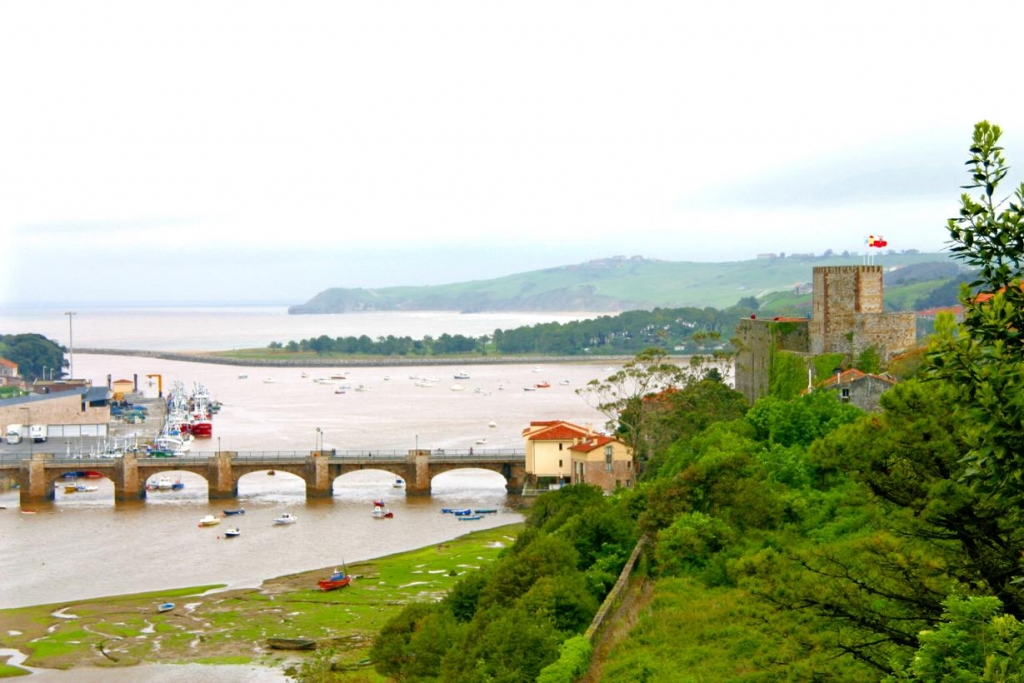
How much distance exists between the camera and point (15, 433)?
70.6 metres

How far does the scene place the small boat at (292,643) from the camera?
32625 millimetres

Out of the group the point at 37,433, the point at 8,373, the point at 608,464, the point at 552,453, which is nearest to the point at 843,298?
the point at 608,464

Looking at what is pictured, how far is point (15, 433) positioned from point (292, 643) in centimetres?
4478

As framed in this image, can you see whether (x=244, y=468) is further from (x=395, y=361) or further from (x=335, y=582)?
(x=395, y=361)

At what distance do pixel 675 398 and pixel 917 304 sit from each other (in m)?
123

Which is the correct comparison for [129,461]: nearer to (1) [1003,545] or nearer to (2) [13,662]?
(2) [13,662]

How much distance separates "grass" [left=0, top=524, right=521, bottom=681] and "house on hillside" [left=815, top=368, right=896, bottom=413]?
47.3 feet

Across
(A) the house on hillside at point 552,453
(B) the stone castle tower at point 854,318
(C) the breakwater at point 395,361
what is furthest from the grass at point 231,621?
(C) the breakwater at point 395,361

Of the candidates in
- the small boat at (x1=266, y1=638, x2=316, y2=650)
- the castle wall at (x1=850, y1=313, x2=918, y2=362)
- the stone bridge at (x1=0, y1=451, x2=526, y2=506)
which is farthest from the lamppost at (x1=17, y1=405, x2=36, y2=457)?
the castle wall at (x1=850, y1=313, x2=918, y2=362)

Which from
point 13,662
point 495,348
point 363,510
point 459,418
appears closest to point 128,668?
point 13,662

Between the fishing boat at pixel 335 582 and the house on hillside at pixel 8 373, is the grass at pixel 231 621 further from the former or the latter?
the house on hillside at pixel 8 373

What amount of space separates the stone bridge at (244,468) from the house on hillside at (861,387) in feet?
69.7

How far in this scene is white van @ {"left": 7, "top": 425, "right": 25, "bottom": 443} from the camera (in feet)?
228

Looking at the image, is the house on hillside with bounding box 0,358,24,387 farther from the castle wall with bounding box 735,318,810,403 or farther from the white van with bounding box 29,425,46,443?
the castle wall with bounding box 735,318,810,403
